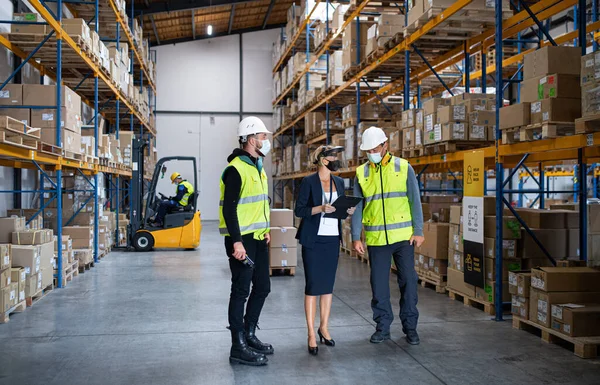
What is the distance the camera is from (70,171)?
1121 cm

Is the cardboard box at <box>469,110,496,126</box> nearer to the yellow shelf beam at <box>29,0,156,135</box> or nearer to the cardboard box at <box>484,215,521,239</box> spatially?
the cardboard box at <box>484,215,521,239</box>

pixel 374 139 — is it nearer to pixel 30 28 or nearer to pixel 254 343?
pixel 254 343

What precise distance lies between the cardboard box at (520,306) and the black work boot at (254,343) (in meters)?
2.57

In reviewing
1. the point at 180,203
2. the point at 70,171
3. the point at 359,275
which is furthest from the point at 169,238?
the point at 359,275

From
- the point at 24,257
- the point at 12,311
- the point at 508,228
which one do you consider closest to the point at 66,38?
the point at 24,257

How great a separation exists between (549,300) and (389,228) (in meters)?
1.62

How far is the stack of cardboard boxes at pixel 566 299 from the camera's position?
4.81m

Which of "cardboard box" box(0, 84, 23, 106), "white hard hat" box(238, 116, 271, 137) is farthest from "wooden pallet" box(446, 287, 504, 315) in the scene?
"cardboard box" box(0, 84, 23, 106)

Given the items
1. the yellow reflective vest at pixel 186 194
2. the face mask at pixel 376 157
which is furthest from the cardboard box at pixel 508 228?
the yellow reflective vest at pixel 186 194

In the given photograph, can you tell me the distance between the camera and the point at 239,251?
4.16 metres

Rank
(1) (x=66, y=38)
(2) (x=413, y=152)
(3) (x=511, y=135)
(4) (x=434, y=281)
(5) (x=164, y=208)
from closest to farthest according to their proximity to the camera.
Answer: (3) (x=511, y=135), (4) (x=434, y=281), (2) (x=413, y=152), (1) (x=66, y=38), (5) (x=164, y=208)

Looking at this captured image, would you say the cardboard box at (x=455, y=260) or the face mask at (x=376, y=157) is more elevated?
the face mask at (x=376, y=157)

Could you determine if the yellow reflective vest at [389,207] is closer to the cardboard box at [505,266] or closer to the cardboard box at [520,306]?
the cardboard box at [520,306]

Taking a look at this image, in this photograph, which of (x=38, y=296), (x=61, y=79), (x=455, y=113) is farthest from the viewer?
(x=61, y=79)
